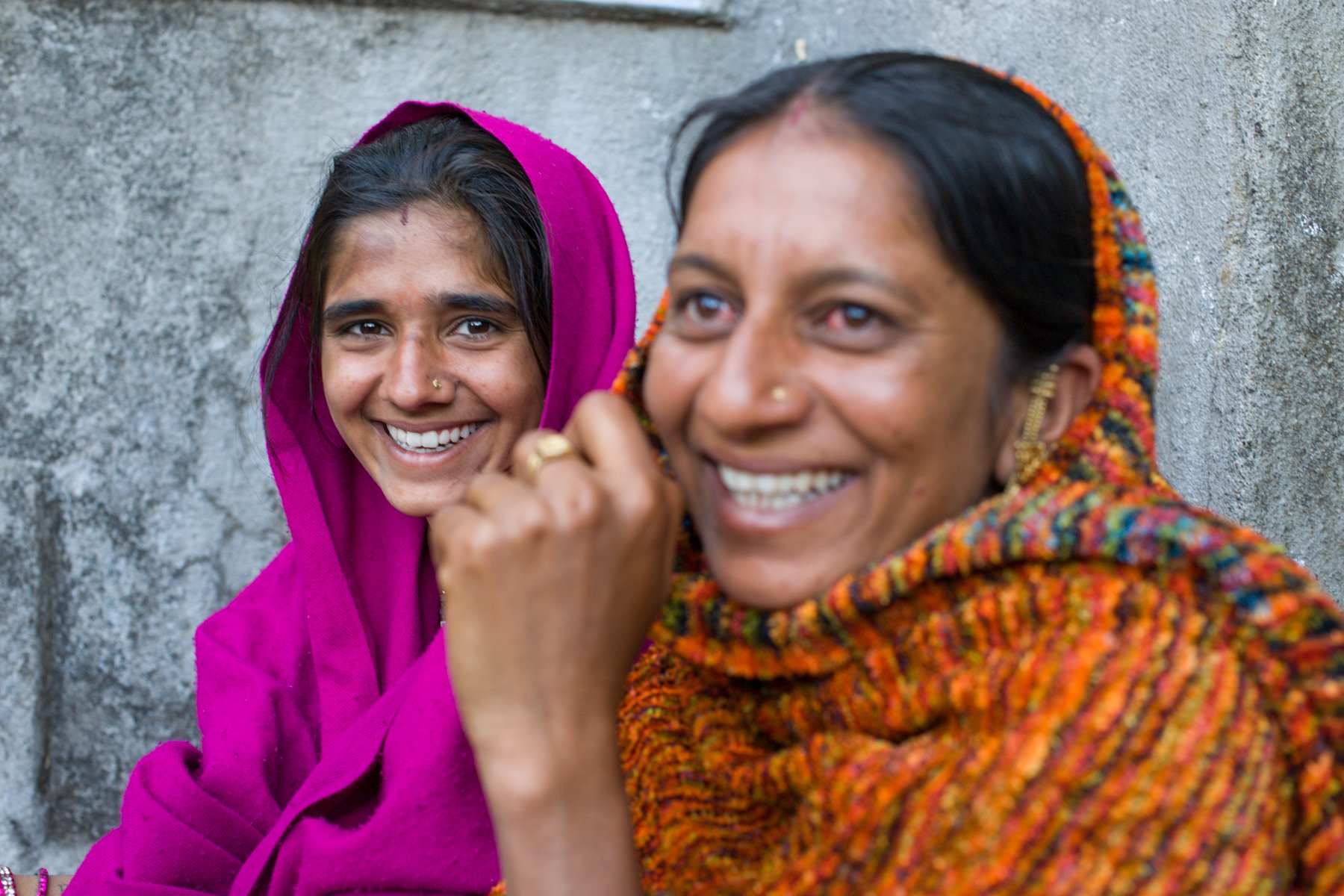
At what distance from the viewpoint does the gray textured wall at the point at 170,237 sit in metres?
3.07

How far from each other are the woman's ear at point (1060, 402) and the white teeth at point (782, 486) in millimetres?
226

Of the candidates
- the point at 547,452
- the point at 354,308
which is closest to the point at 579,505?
the point at 547,452

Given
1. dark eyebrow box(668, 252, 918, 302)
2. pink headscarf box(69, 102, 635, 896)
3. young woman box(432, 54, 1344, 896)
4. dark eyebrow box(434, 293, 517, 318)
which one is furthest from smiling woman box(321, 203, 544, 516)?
dark eyebrow box(668, 252, 918, 302)

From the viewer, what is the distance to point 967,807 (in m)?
1.11

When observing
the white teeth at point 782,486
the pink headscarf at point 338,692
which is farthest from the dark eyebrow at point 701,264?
the pink headscarf at point 338,692

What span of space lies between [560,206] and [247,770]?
131 centimetres

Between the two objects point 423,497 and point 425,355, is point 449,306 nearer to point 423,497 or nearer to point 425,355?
point 425,355

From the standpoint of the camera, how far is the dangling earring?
4.52 feet

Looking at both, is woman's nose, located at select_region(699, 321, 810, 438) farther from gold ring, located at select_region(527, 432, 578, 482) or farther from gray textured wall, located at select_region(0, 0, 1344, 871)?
gray textured wall, located at select_region(0, 0, 1344, 871)

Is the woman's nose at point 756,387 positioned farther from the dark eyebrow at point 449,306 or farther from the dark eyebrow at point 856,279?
the dark eyebrow at point 449,306

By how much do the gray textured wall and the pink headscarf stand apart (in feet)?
2.68

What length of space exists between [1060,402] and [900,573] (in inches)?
14.2

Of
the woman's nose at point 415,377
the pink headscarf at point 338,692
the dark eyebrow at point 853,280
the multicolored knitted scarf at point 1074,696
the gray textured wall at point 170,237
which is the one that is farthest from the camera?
the gray textured wall at point 170,237

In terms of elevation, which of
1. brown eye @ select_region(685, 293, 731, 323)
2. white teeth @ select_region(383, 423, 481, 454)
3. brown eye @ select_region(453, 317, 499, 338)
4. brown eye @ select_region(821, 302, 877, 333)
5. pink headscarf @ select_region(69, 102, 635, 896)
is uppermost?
brown eye @ select_region(453, 317, 499, 338)
